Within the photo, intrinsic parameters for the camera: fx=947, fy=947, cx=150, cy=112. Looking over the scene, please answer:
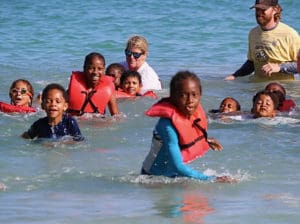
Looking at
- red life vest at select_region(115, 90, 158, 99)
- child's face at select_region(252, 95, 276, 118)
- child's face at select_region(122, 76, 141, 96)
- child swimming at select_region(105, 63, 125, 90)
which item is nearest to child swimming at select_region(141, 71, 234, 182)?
child's face at select_region(252, 95, 276, 118)

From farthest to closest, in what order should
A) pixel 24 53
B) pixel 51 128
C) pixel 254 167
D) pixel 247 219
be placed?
pixel 24 53
pixel 51 128
pixel 254 167
pixel 247 219

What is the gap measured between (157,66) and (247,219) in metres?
10.0

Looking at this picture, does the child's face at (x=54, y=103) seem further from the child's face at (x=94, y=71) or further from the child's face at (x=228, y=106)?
the child's face at (x=228, y=106)

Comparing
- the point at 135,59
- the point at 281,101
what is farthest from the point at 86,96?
the point at 281,101

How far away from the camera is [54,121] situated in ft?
28.4

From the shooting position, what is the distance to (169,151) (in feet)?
22.4

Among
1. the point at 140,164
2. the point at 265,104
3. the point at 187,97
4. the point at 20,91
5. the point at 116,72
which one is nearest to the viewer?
the point at 187,97

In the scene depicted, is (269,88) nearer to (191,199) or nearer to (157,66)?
(191,199)

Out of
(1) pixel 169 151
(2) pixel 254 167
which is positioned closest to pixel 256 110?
(2) pixel 254 167

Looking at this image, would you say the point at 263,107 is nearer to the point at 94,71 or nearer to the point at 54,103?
the point at 94,71

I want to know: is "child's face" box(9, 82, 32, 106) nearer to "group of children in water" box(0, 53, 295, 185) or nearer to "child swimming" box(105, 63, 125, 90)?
"group of children in water" box(0, 53, 295, 185)

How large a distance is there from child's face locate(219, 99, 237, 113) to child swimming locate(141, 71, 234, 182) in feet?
10.8

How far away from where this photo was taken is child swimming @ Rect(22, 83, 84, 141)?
27.9 feet

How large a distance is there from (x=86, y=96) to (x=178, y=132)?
11.0ft
